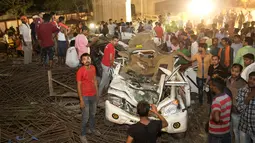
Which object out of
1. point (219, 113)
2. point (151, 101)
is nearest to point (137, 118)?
point (151, 101)

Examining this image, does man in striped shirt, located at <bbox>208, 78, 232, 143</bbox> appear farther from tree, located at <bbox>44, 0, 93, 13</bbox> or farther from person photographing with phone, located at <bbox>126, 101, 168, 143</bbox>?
tree, located at <bbox>44, 0, 93, 13</bbox>

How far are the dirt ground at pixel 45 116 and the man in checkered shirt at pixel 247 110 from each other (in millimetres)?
1622

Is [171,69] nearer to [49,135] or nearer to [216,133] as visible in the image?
[216,133]

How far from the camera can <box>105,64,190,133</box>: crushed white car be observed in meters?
5.85

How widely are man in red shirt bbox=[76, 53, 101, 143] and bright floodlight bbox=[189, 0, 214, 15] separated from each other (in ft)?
68.4

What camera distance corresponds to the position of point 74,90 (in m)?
8.62

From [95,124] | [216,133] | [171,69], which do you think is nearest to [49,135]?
[95,124]

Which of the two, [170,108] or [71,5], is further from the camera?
[71,5]

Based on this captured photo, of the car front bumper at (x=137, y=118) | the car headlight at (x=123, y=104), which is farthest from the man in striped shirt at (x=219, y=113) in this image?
the car headlight at (x=123, y=104)

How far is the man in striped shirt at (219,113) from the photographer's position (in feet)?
14.5

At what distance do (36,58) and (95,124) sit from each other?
23.6ft

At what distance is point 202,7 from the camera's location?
25.3 metres

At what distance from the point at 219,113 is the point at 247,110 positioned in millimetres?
513

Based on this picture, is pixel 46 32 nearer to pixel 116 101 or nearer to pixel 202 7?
pixel 116 101
